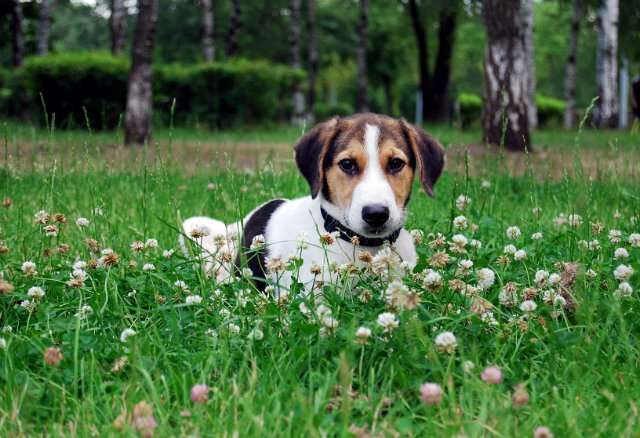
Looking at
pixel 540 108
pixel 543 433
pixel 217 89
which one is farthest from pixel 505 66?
pixel 540 108

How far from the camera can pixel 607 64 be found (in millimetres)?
25906

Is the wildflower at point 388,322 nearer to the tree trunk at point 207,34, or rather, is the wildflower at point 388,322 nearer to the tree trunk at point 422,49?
the tree trunk at point 207,34

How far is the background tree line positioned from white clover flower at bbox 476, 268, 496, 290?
1.28 meters

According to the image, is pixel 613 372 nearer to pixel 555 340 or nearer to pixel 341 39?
pixel 555 340

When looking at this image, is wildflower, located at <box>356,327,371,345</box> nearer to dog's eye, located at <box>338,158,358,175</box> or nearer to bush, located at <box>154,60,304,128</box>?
dog's eye, located at <box>338,158,358,175</box>

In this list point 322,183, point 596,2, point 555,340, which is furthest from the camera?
point 596,2

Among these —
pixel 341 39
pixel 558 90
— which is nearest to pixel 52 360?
pixel 341 39

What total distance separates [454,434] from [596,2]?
27757 millimetres

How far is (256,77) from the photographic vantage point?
22.3 metres

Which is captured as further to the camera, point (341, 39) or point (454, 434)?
point (341, 39)

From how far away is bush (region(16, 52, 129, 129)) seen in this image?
64.6ft

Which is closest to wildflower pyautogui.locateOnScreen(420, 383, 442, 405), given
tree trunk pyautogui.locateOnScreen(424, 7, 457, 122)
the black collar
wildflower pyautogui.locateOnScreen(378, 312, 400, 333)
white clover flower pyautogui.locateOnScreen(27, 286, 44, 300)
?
wildflower pyautogui.locateOnScreen(378, 312, 400, 333)

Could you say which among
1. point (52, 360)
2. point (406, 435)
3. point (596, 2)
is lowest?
point (406, 435)

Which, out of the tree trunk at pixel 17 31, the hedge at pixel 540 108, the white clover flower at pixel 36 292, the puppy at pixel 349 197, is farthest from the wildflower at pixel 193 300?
the hedge at pixel 540 108
